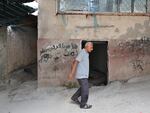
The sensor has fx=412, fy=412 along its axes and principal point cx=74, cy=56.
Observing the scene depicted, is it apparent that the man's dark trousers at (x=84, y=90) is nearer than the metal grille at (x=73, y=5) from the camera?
Yes

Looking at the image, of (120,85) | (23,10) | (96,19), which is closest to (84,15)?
(96,19)

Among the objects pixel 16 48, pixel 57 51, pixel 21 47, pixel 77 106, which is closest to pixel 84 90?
pixel 77 106

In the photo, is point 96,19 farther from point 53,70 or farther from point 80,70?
point 80,70

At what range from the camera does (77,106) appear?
1151 centimetres

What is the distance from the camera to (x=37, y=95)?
1352 cm

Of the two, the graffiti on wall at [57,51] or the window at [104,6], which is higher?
the window at [104,6]

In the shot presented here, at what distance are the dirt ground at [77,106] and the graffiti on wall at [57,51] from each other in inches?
42.4

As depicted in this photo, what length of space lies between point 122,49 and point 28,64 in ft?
20.8

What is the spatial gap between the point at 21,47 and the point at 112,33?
6.10 meters

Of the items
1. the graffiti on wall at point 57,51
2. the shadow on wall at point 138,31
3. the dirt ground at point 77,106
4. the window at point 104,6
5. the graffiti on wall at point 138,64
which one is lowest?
the dirt ground at point 77,106

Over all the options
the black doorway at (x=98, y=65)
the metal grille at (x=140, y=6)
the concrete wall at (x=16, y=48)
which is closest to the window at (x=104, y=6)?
the metal grille at (x=140, y=6)

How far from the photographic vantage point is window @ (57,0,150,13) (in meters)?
14.3

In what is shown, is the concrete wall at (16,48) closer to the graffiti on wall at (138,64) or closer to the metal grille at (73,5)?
the metal grille at (73,5)

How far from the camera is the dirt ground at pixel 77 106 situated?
11094mm
